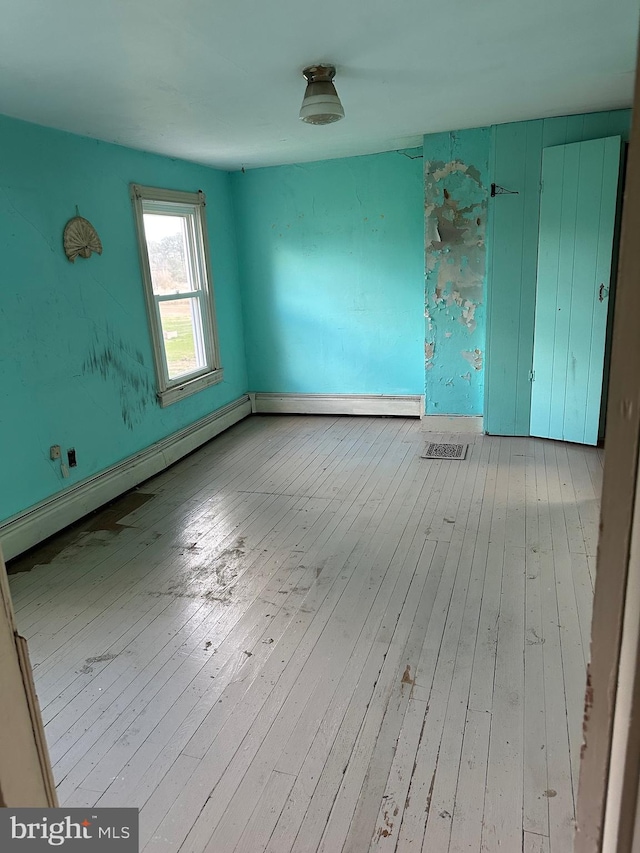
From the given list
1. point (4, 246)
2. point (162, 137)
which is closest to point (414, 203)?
point (162, 137)

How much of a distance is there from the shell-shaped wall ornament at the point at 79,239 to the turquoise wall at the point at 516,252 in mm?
2919

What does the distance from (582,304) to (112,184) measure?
343 cm

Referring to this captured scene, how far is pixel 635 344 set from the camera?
0.47 meters

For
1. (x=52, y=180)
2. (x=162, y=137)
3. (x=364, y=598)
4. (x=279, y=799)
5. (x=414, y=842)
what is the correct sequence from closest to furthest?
1. (x=414, y=842)
2. (x=279, y=799)
3. (x=364, y=598)
4. (x=52, y=180)
5. (x=162, y=137)

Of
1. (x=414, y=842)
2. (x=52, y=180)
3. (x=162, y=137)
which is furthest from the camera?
(x=162, y=137)

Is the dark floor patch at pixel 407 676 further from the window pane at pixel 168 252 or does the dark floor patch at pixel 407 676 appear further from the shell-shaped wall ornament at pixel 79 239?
the window pane at pixel 168 252

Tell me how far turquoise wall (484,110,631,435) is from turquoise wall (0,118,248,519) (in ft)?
8.52

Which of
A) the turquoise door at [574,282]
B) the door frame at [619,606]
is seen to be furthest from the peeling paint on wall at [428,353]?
the door frame at [619,606]

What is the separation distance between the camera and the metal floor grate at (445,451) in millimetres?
4555

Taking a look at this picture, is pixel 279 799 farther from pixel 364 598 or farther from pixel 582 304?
pixel 582 304

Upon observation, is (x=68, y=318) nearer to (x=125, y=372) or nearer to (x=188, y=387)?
(x=125, y=372)

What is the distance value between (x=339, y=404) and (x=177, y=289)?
6.38ft

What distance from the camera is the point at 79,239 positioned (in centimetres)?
360

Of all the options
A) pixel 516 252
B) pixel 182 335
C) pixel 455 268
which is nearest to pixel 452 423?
pixel 455 268
